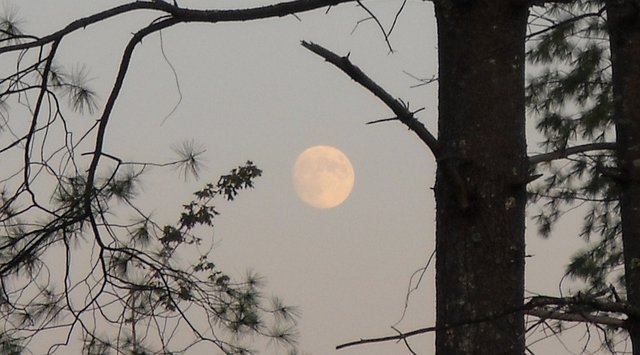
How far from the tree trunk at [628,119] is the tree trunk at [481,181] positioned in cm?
138

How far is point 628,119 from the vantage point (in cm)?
503

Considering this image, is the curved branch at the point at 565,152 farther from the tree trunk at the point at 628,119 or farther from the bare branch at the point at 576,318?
the bare branch at the point at 576,318

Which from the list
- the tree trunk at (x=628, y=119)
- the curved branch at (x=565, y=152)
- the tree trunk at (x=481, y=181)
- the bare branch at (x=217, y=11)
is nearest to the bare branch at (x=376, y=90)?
the tree trunk at (x=481, y=181)

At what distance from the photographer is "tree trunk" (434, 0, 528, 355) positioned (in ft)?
11.7

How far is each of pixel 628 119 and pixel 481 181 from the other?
67.7 inches

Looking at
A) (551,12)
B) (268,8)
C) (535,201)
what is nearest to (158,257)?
(268,8)

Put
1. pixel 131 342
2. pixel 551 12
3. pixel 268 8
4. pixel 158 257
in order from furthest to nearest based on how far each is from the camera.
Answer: pixel 551 12
pixel 131 342
pixel 158 257
pixel 268 8

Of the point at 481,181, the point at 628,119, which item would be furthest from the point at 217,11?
the point at 628,119

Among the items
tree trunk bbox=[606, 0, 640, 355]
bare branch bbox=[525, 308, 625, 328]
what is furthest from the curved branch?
bare branch bbox=[525, 308, 625, 328]

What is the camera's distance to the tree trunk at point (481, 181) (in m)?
3.56

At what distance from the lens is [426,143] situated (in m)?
3.58

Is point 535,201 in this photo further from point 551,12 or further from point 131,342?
point 131,342

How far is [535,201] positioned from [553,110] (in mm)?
1069

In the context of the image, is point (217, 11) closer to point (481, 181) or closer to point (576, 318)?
point (481, 181)
